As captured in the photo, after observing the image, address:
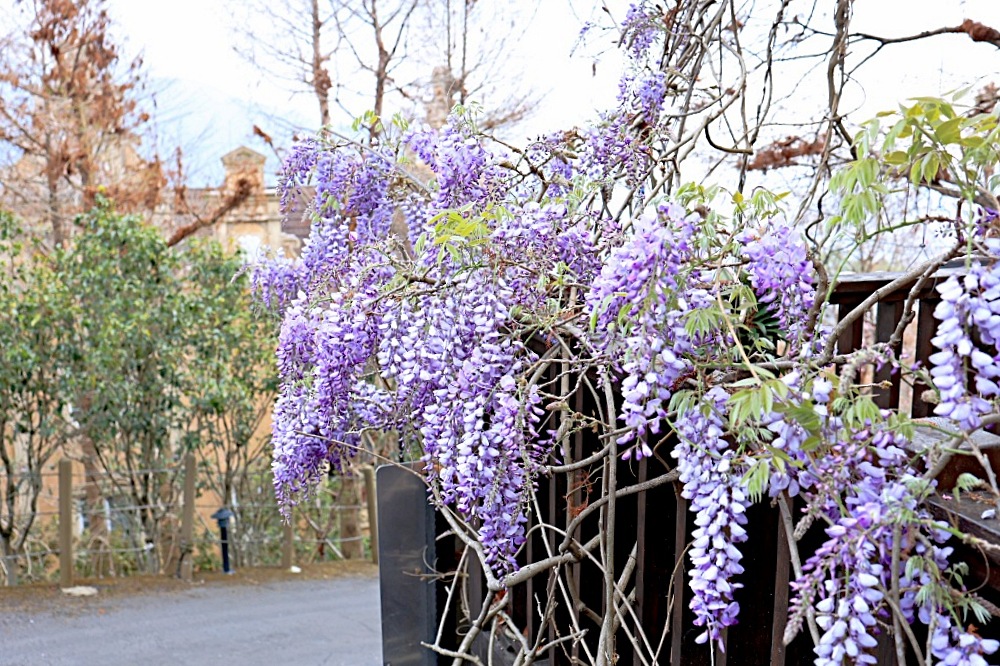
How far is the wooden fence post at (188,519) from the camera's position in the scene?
24.0 feet

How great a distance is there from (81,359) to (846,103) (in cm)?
597

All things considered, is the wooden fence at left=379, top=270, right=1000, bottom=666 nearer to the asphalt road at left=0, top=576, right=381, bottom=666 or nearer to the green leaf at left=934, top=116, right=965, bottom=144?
the green leaf at left=934, top=116, right=965, bottom=144

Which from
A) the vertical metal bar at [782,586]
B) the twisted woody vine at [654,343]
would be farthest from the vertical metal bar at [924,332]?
the vertical metal bar at [782,586]

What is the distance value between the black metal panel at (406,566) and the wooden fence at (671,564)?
0.01 metres

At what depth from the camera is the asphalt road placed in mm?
5667

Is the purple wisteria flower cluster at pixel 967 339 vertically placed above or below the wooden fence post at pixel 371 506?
above

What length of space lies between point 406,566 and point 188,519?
5.49 meters

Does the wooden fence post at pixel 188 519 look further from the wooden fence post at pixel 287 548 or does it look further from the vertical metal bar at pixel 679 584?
the vertical metal bar at pixel 679 584

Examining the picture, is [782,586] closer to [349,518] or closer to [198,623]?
[198,623]

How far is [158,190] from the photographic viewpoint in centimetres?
1021

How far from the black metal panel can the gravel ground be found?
349 centimetres

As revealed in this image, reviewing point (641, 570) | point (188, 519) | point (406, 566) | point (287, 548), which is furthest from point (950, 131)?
point (287, 548)

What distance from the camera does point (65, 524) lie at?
22.9 feet

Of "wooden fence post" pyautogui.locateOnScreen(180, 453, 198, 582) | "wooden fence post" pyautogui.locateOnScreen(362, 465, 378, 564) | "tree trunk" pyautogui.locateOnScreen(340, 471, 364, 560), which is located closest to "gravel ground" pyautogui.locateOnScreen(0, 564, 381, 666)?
"wooden fence post" pyautogui.locateOnScreen(180, 453, 198, 582)
